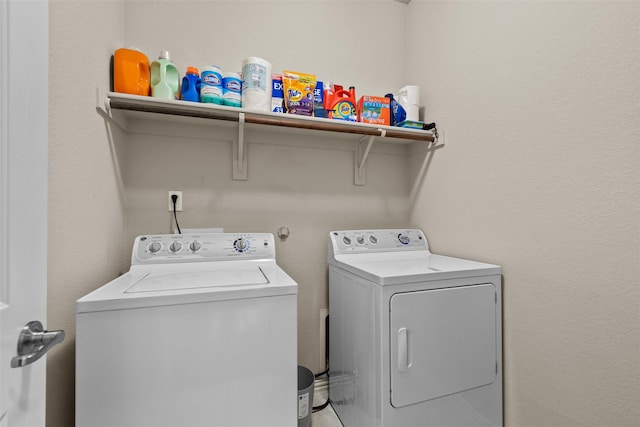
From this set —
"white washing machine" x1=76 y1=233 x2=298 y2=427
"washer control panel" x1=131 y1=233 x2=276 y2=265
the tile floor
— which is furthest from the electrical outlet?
the tile floor

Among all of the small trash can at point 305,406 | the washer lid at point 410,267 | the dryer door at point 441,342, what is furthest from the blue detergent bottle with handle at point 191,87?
the small trash can at point 305,406

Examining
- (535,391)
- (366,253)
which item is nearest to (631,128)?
(535,391)

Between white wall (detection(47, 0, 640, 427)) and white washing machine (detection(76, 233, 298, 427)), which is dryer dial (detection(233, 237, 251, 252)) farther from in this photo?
white washing machine (detection(76, 233, 298, 427))

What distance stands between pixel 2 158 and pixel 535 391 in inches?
75.3

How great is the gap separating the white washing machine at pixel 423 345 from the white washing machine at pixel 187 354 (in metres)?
0.41

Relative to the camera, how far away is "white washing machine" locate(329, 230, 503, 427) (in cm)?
123

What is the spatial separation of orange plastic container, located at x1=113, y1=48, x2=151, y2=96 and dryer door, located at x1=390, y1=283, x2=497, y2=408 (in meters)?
1.55

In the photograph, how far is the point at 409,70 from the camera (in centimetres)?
217

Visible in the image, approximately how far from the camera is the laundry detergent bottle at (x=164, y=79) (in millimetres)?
Result: 1428

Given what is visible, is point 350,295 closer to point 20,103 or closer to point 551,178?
point 551,178

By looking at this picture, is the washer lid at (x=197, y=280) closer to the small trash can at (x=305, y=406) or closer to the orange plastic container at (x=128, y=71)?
the small trash can at (x=305, y=406)

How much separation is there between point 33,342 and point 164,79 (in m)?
1.30

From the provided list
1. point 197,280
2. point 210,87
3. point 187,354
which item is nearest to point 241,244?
point 197,280

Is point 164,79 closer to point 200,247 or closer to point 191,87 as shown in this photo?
point 191,87
